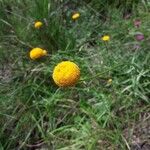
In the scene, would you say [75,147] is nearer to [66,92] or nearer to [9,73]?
[66,92]

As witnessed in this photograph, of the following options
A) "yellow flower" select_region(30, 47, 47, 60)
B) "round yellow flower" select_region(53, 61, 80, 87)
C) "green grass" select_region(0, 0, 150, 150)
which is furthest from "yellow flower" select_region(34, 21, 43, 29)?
"round yellow flower" select_region(53, 61, 80, 87)

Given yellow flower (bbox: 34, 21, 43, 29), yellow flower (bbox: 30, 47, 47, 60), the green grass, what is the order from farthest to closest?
yellow flower (bbox: 34, 21, 43, 29)
yellow flower (bbox: 30, 47, 47, 60)
the green grass

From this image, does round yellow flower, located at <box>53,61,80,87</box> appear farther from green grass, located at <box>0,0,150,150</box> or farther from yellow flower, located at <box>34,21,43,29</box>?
yellow flower, located at <box>34,21,43,29</box>

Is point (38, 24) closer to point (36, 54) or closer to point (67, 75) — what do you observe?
point (36, 54)

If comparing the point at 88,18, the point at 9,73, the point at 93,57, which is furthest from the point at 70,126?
the point at 88,18

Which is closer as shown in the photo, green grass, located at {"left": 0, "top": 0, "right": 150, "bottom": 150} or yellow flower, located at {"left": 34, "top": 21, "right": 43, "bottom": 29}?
green grass, located at {"left": 0, "top": 0, "right": 150, "bottom": 150}

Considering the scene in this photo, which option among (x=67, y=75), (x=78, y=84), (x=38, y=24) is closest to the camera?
(x=67, y=75)

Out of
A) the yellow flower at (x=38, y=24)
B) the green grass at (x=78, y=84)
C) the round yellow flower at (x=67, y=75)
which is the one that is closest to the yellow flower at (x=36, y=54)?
the green grass at (x=78, y=84)

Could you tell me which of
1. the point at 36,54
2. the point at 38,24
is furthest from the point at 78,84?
the point at 38,24
